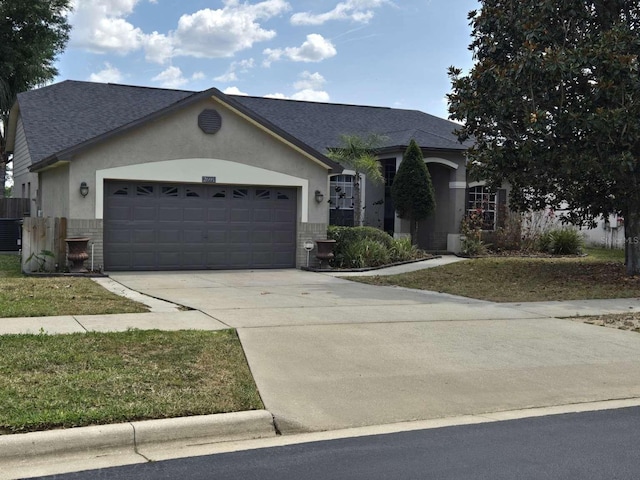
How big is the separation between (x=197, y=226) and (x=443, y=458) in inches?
548

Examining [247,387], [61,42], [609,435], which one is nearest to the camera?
[609,435]

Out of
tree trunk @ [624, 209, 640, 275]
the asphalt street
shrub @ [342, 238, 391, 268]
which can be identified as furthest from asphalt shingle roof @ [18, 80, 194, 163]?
the asphalt street

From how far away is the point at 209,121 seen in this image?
18016 mm

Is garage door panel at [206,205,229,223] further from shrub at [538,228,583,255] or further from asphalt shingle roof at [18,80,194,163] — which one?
shrub at [538,228,583,255]

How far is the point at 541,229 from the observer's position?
2519 cm

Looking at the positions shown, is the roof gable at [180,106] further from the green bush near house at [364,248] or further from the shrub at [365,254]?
the shrub at [365,254]

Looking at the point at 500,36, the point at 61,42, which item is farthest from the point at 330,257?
the point at 61,42

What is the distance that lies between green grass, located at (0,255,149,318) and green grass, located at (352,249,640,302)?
22.1 feet

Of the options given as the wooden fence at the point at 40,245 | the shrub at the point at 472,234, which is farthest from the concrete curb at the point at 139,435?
the shrub at the point at 472,234

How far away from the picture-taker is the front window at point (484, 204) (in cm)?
2508

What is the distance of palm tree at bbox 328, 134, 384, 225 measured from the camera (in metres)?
21.9

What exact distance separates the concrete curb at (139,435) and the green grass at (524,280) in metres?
8.71

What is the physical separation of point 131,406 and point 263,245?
13.5m

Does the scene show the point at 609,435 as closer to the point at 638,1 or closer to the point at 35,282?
the point at 35,282
